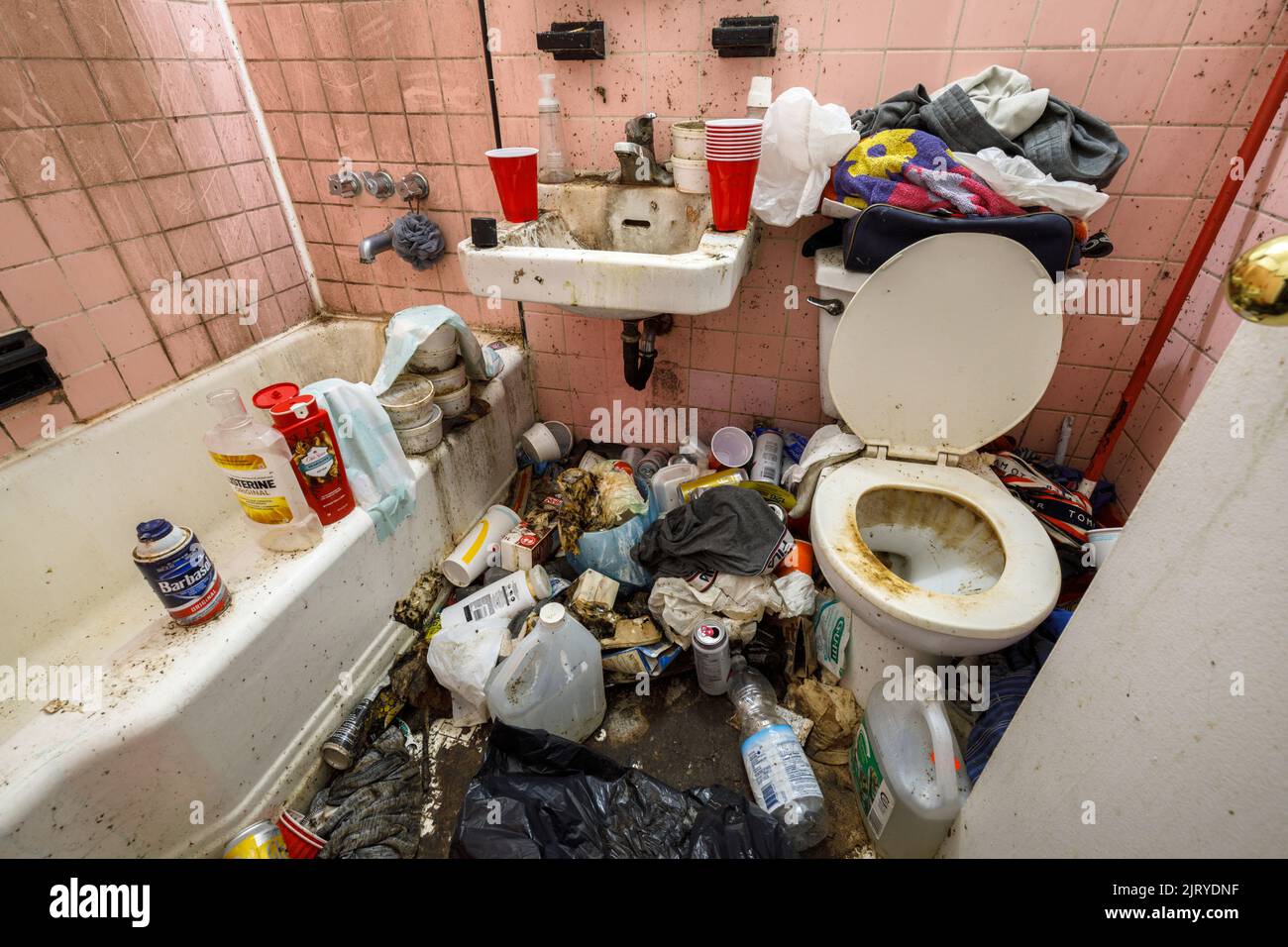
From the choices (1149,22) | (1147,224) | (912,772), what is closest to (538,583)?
(912,772)

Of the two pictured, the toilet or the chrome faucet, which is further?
the chrome faucet

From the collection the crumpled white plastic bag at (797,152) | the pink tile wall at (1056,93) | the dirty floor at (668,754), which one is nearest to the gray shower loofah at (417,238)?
the pink tile wall at (1056,93)

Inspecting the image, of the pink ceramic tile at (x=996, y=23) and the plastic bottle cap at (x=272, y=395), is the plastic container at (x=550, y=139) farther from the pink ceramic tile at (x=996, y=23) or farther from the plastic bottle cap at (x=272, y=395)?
the pink ceramic tile at (x=996, y=23)

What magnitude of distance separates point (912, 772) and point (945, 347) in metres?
0.88

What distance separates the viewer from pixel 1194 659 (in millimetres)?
527

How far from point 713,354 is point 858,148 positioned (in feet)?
2.25

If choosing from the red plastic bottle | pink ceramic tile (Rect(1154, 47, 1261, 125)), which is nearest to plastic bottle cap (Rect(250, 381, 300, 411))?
the red plastic bottle

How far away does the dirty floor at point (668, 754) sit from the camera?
1.17 meters

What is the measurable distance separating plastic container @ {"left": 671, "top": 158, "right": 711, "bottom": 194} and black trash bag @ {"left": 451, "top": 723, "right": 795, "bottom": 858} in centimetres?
132

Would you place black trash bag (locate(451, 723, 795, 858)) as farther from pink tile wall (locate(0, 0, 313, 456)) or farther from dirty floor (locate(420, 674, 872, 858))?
pink tile wall (locate(0, 0, 313, 456))

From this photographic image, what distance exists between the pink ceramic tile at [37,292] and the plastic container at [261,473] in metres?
0.67

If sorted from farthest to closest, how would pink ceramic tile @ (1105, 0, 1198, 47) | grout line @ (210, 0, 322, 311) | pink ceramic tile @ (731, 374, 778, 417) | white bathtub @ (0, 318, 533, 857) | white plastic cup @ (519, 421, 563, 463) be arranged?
white plastic cup @ (519, 421, 563, 463) < pink ceramic tile @ (731, 374, 778, 417) < grout line @ (210, 0, 322, 311) < pink ceramic tile @ (1105, 0, 1198, 47) < white bathtub @ (0, 318, 533, 857)

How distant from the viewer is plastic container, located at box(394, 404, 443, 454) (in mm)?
1472

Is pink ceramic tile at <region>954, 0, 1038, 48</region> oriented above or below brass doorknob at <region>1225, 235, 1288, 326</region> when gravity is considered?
above
